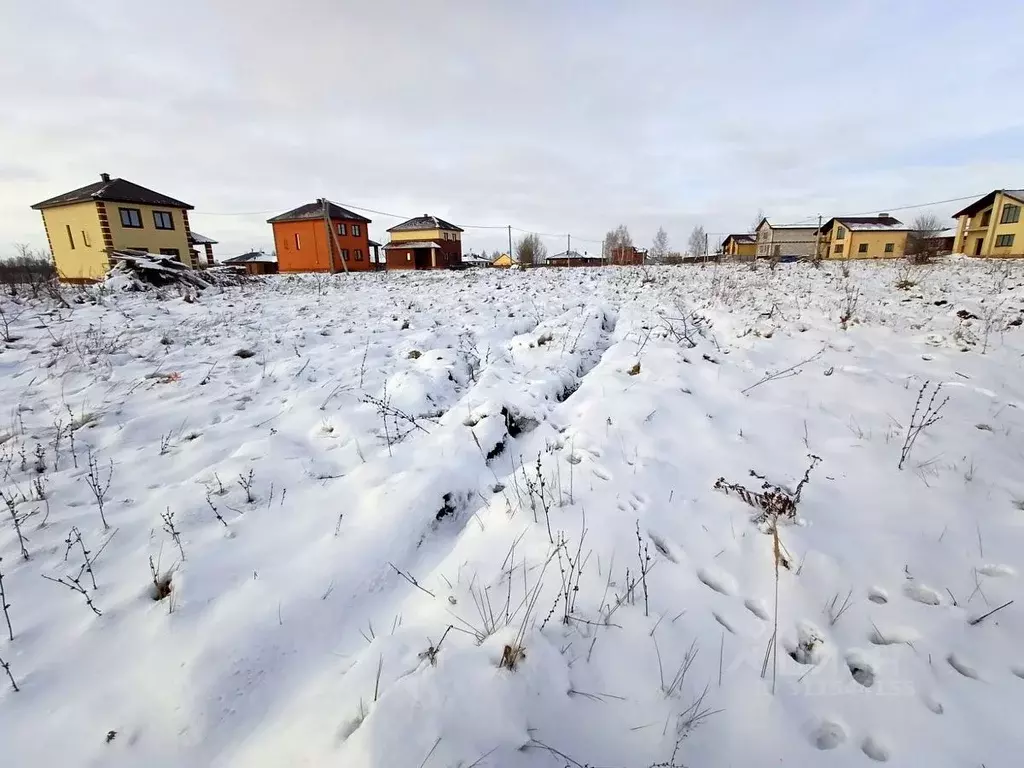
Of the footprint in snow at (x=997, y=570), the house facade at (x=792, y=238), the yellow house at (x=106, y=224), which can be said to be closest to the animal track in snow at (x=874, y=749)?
the footprint in snow at (x=997, y=570)

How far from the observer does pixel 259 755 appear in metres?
1.70

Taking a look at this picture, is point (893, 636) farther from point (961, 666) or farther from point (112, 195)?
point (112, 195)

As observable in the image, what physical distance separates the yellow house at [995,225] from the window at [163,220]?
203 ft

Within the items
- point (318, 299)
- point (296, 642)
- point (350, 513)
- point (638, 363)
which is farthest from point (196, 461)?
point (318, 299)

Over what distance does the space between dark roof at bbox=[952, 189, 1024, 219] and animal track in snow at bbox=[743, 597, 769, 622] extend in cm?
5800

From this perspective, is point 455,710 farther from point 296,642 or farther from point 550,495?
point 550,495

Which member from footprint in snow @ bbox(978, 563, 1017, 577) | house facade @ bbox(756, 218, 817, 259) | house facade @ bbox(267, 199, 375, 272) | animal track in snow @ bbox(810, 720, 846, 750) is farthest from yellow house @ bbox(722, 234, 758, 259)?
animal track in snow @ bbox(810, 720, 846, 750)

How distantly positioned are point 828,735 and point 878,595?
967 millimetres

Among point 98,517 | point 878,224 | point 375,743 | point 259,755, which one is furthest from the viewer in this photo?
point 878,224

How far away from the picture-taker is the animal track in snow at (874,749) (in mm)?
1758

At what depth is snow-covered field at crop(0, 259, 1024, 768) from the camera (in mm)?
1795

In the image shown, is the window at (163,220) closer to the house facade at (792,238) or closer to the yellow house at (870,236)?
the yellow house at (870,236)

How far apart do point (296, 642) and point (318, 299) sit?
11.8 meters

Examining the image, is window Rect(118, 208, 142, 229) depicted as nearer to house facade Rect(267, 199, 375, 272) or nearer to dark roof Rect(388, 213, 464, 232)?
house facade Rect(267, 199, 375, 272)
